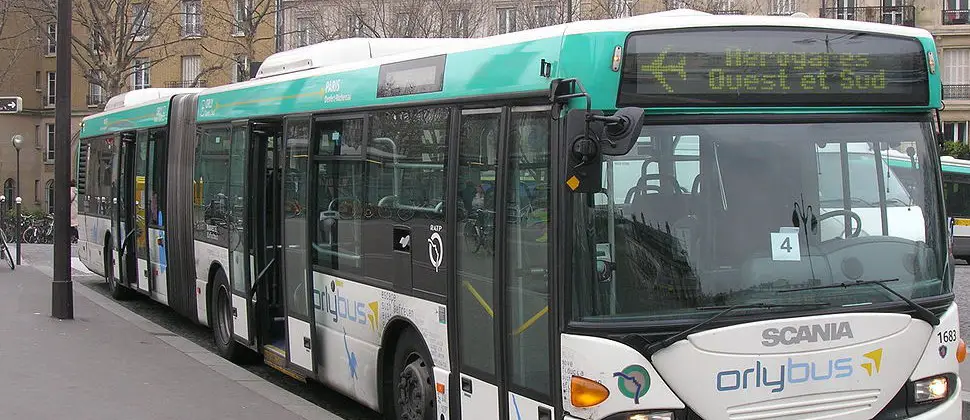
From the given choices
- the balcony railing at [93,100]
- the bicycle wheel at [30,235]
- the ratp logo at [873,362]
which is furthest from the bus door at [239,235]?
the balcony railing at [93,100]

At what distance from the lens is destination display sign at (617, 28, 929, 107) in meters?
5.88

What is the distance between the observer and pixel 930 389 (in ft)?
20.7

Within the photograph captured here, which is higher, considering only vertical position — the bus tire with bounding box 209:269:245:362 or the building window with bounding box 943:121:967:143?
the building window with bounding box 943:121:967:143

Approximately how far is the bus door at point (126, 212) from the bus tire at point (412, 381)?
9.48 m

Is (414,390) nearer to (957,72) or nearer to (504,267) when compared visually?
(504,267)

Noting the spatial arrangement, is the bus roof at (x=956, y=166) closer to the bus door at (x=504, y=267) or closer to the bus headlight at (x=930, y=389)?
the bus headlight at (x=930, y=389)

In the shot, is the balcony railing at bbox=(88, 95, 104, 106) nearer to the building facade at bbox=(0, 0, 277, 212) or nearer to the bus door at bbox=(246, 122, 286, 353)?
the building facade at bbox=(0, 0, 277, 212)

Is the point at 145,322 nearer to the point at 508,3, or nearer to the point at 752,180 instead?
the point at 752,180

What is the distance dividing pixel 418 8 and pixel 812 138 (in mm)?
41069

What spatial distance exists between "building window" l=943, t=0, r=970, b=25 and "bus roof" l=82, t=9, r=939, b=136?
4865cm

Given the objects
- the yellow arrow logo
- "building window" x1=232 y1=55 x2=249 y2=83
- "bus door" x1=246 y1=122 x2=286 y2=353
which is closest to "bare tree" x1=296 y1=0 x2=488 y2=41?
"building window" x1=232 y1=55 x2=249 y2=83

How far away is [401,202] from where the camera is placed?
26.0 ft

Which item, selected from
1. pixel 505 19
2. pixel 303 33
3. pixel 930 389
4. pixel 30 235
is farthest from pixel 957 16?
pixel 930 389

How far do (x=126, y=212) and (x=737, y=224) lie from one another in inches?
512
